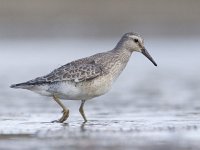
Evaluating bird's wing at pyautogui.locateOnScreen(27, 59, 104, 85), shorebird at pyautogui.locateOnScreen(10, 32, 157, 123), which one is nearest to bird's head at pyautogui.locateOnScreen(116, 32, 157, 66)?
shorebird at pyautogui.locateOnScreen(10, 32, 157, 123)

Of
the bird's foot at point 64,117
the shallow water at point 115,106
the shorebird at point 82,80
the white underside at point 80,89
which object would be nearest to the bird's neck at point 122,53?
the shorebird at point 82,80

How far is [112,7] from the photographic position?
26.8 meters

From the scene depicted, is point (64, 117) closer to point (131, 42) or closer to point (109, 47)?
point (131, 42)

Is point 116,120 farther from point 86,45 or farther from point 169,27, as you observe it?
point 169,27

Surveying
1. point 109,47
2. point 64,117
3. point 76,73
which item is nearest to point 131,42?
point 76,73

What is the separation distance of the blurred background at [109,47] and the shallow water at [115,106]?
0.06 ft

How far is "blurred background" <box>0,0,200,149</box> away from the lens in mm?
13000

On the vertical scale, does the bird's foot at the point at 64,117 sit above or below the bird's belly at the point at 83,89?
below

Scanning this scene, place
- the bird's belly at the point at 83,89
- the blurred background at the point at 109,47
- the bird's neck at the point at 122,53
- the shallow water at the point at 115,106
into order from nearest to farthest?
the shallow water at the point at 115,106 < the bird's belly at the point at 83,89 < the bird's neck at the point at 122,53 < the blurred background at the point at 109,47

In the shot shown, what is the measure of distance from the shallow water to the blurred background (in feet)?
0.06

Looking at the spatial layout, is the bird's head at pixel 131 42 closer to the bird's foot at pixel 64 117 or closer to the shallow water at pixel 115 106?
the shallow water at pixel 115 106

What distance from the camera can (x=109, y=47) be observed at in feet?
72.0

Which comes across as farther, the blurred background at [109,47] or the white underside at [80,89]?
the blurred background at [109,47]

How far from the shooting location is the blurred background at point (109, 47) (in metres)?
13.0
